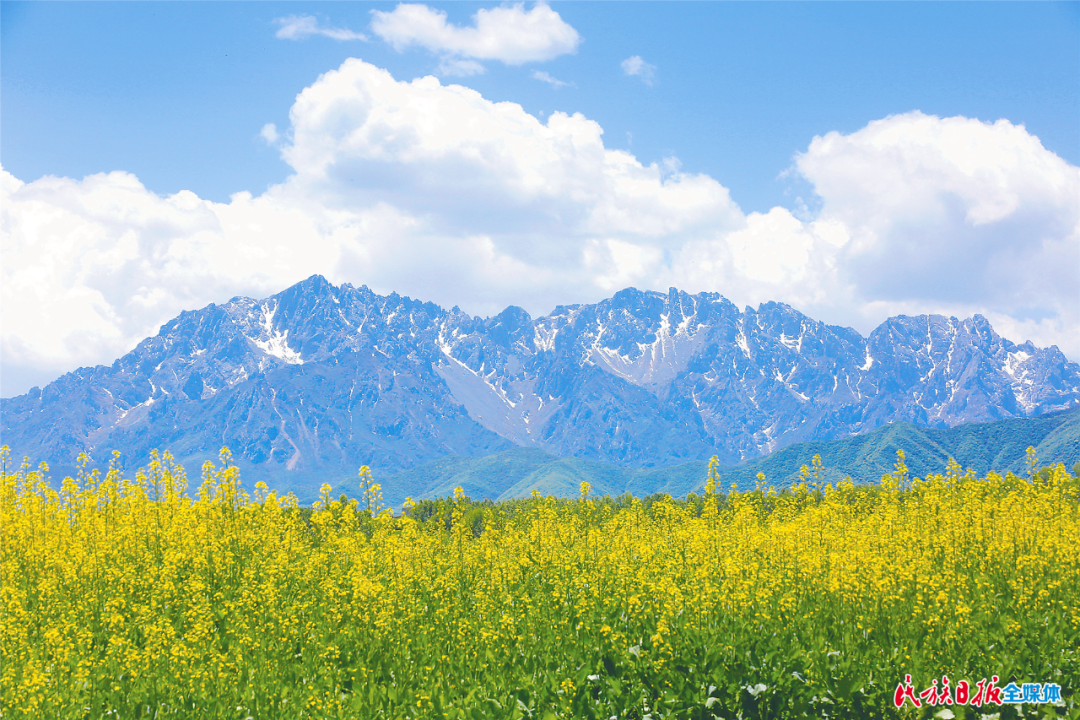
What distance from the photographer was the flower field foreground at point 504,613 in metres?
11.6

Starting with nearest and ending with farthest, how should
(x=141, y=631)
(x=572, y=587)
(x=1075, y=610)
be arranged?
(x=1075, y=610) → (x=141, y=631) → (x=572, y=587)

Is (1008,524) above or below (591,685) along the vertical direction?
above

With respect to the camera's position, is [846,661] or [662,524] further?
[662,524]

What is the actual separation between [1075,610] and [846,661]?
5.05 meters

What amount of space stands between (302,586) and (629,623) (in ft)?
28.5

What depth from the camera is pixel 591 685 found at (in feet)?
39.5

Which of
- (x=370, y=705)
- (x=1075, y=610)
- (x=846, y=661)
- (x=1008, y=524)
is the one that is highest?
(x=1008, y=524)

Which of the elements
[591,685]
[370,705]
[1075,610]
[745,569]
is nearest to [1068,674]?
[1075,610]

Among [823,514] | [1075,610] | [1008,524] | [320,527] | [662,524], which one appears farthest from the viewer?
[662,524]

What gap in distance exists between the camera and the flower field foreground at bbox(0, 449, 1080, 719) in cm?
1163

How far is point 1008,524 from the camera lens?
2081cm

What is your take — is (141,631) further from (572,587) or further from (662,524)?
A: (662,524)

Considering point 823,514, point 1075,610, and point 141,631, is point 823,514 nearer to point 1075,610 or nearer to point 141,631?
point 1075,610

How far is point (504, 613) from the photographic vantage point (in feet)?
49.5
